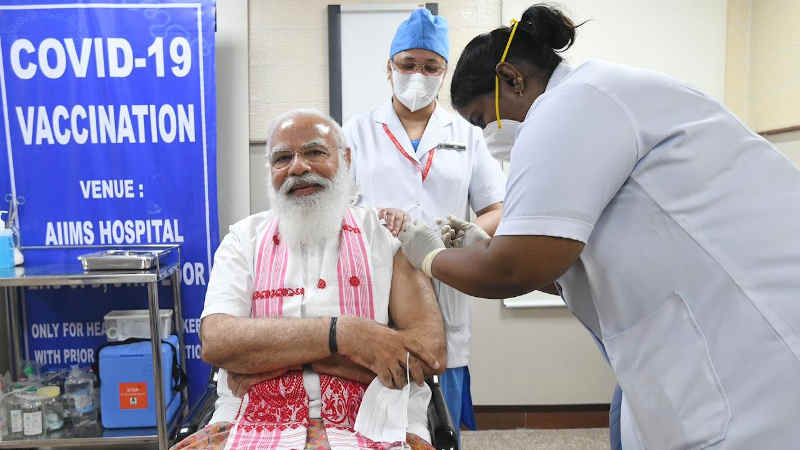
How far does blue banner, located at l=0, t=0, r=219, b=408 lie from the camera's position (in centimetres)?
261

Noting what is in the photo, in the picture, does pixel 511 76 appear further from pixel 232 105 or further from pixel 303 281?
pixel 232 105

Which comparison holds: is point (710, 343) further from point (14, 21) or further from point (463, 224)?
point (14, 21)

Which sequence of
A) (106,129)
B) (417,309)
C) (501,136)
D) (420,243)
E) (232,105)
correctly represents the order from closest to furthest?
(501,136) < (420,243) < (417,309) < (106,129) < (232,105)

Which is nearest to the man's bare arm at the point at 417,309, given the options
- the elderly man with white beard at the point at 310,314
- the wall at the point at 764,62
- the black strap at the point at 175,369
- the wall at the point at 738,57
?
the elderly man with white beard at the point at 310,314

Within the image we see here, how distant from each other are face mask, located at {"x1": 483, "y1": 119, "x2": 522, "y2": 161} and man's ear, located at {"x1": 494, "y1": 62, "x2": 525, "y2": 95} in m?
0.08

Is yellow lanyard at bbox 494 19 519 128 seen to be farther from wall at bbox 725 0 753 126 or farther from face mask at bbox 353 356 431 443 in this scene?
wall at bbox 725 0 753 126

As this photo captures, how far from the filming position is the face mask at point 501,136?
1155mm

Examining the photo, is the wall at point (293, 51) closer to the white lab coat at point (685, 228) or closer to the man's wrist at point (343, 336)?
the man's wrist at point (343, 336)

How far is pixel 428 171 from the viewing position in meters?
1.98

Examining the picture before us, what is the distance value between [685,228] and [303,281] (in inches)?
45.7

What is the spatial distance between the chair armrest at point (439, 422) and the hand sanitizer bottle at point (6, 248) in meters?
2.17

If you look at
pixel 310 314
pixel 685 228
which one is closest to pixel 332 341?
pixel 310 314

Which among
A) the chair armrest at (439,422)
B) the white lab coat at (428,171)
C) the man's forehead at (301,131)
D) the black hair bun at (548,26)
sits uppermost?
the black hair bun at (548,26)

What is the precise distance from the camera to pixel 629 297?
36.4 inches
